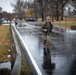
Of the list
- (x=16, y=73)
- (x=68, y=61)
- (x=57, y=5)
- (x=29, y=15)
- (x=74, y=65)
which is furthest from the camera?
(x=29, y=15)

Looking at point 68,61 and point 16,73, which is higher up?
point 16,73

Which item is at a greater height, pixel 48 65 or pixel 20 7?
pixel 20 7

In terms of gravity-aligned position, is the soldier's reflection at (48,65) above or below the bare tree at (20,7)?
below

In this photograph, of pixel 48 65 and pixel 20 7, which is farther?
pixel 20 7

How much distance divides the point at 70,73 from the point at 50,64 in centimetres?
193

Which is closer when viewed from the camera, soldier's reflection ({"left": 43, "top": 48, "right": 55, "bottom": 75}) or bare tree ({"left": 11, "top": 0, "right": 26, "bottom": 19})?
soldier's reflection ({"left": 43, "top": 48, "right": 55, "bottom": 75})

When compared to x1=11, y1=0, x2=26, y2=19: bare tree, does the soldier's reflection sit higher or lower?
lower

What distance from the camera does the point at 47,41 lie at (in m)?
15.8

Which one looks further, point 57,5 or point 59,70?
point 57,5

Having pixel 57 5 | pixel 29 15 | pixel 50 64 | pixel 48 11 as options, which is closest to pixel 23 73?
pixel 50 64

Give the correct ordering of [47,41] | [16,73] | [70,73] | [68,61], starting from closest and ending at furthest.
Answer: [16,73]
[70,73]
[68,61]
[47,41]

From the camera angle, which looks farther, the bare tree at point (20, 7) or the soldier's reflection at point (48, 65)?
the bare tree at point (20, 7)

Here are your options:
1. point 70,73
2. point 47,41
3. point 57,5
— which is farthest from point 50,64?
point 57,5

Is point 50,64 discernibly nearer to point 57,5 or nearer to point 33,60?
point 33,60
